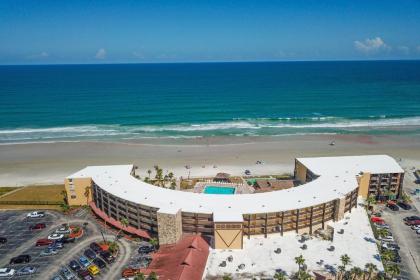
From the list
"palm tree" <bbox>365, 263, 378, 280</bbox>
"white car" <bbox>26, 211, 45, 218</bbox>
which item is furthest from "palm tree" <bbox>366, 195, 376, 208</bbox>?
"white car" <bbox>26, 211, 45, 218</bbox>

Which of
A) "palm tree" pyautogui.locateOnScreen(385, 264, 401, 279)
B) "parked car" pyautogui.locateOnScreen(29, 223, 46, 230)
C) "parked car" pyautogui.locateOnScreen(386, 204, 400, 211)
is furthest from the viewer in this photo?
"parked car" pyautogui.locateOnScreen(386, 204, 400, 211)

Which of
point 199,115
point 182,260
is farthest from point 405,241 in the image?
point 199,115

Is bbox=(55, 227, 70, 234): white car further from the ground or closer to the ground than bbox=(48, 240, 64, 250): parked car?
further from the ground

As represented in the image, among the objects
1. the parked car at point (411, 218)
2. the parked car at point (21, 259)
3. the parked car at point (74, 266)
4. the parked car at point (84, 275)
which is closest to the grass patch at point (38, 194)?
the parked car at point (21, 259)

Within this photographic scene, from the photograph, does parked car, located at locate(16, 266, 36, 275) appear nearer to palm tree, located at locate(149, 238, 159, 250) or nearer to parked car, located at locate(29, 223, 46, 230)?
parked car, located at locate(29, 223, 46, 230)

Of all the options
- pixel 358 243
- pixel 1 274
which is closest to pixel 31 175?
pixel 1 274

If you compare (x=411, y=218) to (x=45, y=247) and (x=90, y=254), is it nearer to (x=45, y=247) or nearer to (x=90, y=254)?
(x=90, y=254)
